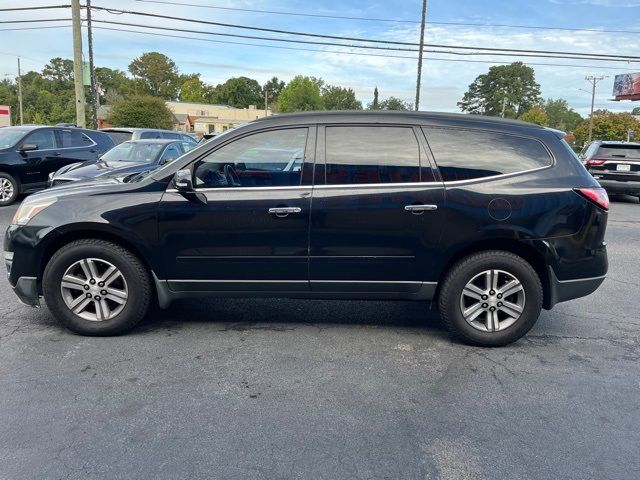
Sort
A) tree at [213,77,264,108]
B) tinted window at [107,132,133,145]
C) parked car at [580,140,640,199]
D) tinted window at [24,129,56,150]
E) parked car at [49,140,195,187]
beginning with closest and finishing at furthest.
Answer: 1. parked car at [49,140,195,187]
2. tinted window at [24,129,56,150]
3. parked car at [580,140,640,199]
4. tinted window at [107,132,133,145]
5. tree at [213,77,264,108]

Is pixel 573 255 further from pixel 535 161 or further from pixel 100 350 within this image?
pixel 100 350

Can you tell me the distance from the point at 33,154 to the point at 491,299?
10952 mm

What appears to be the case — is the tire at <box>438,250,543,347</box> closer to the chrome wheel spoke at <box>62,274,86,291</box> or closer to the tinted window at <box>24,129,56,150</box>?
the chrome wheel spoke at <box>62,274,86,291</box>

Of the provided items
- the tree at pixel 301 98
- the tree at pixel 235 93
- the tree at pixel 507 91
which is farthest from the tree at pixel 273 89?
the tree at pixel 507 91

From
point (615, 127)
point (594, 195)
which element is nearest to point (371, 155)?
point (594, 195)

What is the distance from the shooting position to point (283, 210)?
4.02m

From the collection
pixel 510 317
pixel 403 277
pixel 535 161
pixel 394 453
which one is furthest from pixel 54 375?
pixel 535 161

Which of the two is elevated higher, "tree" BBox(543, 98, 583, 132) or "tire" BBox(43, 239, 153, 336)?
"tree" BBox(543, 98, 583, 132)

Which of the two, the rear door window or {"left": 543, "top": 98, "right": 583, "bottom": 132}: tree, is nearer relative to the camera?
the rear door window

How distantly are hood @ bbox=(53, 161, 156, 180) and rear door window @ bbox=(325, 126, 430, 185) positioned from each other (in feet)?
21.1

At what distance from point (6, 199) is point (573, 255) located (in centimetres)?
1136

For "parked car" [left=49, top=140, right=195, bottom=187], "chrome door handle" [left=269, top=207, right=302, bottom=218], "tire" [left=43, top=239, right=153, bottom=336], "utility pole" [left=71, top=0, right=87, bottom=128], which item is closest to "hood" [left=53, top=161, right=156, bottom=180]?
"parked car" [left=49, top=140, right=195, bottom=187]

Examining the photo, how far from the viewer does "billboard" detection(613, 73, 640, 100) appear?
57.3 m

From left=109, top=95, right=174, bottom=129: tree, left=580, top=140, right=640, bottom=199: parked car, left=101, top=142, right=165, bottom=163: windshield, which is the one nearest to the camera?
left=101, top=142, right=165, bottom=163: windshield
